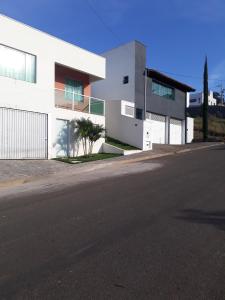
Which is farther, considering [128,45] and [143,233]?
[128,45]

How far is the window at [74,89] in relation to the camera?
65.7ft

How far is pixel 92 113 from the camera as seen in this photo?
2102 cm

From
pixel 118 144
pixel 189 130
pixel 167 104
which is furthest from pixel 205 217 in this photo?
pixel 189 130

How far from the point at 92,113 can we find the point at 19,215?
14615 mm

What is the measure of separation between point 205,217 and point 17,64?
44.3ft

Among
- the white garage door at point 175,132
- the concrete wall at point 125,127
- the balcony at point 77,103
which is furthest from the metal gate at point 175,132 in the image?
the balcony at point 77,103

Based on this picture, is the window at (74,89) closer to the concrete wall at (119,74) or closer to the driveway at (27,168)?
the driveway at (27,168)

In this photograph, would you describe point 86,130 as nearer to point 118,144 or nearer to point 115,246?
A: point 118,144

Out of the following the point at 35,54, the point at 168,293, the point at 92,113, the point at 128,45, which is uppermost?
the point at 128,45

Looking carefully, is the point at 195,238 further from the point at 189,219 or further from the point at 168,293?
the point at 168,293

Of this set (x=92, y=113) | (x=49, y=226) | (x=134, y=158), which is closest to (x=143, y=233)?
(x=49, y=226)

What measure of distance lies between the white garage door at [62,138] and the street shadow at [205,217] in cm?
1286

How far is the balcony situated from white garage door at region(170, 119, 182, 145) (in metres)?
12.7

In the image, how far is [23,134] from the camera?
54.9ft
